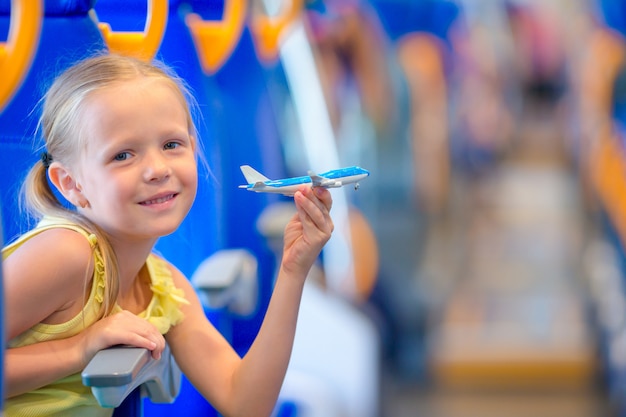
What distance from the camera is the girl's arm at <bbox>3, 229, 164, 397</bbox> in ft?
2.47

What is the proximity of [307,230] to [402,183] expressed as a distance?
11.2ft

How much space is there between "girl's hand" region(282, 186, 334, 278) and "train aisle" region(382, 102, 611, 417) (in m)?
2.92

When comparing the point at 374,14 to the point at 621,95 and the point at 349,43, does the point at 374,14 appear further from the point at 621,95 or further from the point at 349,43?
the point at 621,95

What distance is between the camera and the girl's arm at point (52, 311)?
2.47 ft

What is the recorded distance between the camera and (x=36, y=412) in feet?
2.60

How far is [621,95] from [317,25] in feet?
3.36

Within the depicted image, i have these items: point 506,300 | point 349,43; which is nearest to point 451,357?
point 506,300

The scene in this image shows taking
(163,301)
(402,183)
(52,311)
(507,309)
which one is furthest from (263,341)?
(507,309)

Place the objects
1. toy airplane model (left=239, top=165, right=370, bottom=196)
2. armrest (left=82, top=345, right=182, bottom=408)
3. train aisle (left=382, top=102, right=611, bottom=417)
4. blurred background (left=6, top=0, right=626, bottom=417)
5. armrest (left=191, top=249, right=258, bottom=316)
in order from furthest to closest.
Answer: train aisle (left=382, top=102, right=611, bottom=417)
armrest (left=191, top=249, right=258, bottom=316)
blurred background (left=6, top=0, right=626, bottom=417)
toy airplane model (left=239, top=165, right=370, bottom=196)
armrest (left=82, top=345, right=182, bottom=408)

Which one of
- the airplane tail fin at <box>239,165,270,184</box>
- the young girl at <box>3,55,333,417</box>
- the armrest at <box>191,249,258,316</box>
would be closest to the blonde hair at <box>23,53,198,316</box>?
the young girl at <box>3,55,333,417</box>

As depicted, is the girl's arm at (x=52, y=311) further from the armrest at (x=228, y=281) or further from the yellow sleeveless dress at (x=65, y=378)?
the armrest at (x=228, y=281)

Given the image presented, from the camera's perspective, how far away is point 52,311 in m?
0.78

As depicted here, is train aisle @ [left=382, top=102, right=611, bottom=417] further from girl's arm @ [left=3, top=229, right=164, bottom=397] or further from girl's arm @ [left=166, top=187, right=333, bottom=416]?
A: girl's arm @ [left=3, top=229, right=164, bottom=397]

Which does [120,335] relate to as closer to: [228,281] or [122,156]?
[122,156]
